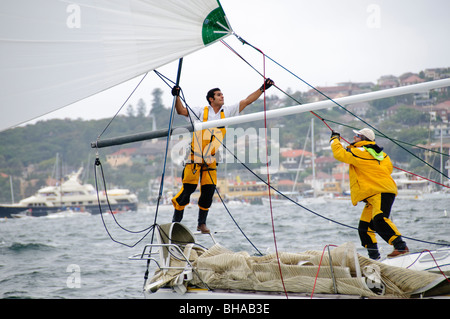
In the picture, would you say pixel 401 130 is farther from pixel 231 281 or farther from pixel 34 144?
pixel 34 144

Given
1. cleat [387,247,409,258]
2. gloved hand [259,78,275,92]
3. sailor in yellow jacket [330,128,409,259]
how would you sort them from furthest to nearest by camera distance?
gloved hand [259,78,275,92] < sailor in yellow jacket [330,128,409,259] < cleat [387,247,409,258]

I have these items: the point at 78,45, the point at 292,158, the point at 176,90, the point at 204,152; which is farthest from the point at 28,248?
the point at 292,158

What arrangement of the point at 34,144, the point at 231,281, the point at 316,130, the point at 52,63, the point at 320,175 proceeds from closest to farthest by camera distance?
the point at 231,281 < the point at 52,63 < the point at 320,175 < the point at 316,130 < the point at 34,144

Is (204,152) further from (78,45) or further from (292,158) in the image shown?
(292,158)

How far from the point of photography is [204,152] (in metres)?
6.68

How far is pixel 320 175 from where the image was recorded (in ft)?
195

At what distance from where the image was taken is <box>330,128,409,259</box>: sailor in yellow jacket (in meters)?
6.15

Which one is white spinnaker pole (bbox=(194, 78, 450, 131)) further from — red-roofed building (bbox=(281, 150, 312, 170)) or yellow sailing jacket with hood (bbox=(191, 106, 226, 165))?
red-roofed building (bbox=(281, 150, 312, 170))

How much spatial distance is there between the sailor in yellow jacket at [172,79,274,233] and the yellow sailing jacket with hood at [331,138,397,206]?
122 centimetres

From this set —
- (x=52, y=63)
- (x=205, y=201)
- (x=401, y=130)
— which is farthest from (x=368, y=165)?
(x=401, y=130)

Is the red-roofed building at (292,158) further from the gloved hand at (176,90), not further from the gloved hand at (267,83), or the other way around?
the gloved hand at (176,90)

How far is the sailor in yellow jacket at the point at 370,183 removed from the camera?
20.2ft

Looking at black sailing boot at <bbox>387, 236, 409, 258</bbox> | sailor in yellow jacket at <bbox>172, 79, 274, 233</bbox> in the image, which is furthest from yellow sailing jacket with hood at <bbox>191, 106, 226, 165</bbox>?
black sailing boot at <bbox>387, 236, 409, 258</bbox>
